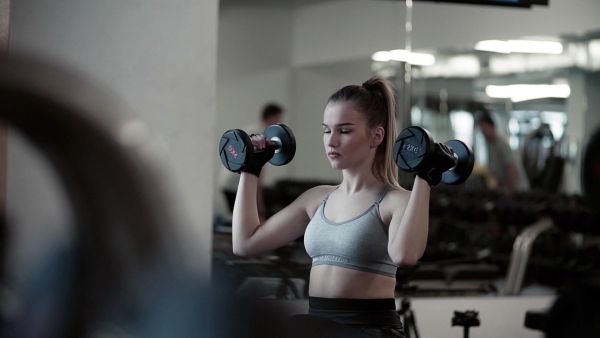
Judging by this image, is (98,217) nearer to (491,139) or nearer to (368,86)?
(368,86)

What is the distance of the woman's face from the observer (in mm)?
2168

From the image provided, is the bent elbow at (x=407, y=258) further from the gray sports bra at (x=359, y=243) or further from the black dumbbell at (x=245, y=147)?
the black dumbbell at (x=245, y=147)

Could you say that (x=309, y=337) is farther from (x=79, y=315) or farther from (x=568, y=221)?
(x=568, y=221)

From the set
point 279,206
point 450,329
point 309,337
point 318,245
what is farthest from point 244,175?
point 279,206

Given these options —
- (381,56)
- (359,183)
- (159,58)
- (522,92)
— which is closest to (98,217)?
(359,183)

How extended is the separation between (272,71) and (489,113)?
322 centimetres

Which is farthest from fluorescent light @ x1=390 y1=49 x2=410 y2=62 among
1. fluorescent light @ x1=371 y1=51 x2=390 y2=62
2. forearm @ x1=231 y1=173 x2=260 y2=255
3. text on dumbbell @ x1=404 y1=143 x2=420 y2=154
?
text on dumbbell @ x1=404 y1=143 x2=420 y2=154

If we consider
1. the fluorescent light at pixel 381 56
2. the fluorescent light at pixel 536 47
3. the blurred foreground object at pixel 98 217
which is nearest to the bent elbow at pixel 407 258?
the blurred foreground object at pixel 98 217

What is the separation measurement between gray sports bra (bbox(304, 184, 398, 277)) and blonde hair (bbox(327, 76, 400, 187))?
111 mm

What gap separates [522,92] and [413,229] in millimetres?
7397

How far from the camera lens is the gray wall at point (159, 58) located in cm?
335

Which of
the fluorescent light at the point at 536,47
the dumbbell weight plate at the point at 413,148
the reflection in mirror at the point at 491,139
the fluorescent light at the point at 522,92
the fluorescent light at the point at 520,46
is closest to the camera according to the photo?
the dumbbell weight plate at the point at 413,148

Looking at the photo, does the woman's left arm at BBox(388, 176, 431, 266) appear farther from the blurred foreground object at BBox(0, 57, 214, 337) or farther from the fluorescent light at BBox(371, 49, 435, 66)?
the fluorescent light at BBox(371, 49, 435, 66)

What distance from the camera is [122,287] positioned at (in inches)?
24.7
